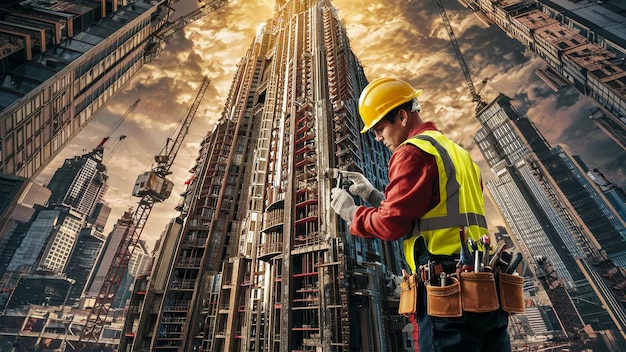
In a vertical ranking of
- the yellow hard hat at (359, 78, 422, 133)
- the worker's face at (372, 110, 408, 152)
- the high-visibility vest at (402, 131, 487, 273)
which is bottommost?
the high-visibility vest at (402, 131, 487, 273)

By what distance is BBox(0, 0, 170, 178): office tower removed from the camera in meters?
13.9

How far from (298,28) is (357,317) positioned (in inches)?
1900

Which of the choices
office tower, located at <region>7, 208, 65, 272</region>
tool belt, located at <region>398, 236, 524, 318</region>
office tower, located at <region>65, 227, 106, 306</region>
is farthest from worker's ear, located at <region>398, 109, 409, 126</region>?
office tower, located at <region>65, 227, 106, 306</region>

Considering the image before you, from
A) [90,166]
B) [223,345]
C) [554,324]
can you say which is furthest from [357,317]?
[90,166]

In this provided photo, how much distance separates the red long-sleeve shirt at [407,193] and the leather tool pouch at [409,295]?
1.50 feet

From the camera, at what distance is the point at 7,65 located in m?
14.1

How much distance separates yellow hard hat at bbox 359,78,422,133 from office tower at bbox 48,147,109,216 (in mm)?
158148

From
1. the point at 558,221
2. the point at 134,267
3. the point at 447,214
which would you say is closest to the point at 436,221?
the point at 447,214

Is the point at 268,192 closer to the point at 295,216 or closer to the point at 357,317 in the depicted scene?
the point at 295,216

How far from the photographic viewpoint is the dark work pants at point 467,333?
2107 millimetres

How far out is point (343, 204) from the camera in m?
3.26

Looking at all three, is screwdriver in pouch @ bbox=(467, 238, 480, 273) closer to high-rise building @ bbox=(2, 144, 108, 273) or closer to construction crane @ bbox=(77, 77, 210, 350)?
construction crane @ bbox=(77, 77, 210, 350)

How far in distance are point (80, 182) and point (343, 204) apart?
578 ft

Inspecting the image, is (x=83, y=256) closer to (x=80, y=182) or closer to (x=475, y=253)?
(x=80, y=182)
